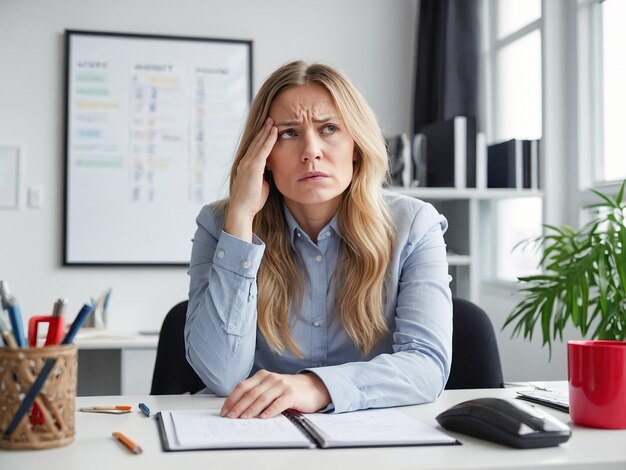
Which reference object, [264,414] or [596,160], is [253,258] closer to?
[264,414]

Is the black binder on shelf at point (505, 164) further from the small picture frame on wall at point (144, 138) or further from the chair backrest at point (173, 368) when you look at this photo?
the chair backrest at point (173, 368)

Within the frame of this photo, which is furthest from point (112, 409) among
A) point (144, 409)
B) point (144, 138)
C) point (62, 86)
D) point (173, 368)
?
point (62, 86)

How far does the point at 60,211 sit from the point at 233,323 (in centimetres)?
226

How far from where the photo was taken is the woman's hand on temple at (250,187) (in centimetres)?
146

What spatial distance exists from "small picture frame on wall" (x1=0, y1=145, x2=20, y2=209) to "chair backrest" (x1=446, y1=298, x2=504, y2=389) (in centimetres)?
238

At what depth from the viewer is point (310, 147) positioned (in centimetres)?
151

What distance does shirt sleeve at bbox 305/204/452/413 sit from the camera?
1.20 m

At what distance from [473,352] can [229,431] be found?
812 millimetres

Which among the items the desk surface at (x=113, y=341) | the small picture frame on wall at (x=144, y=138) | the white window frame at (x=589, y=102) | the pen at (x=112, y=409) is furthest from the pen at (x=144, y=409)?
the small picture frame on wall at (x=144, y=138)

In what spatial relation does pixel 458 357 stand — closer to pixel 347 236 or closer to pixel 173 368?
pixel 347 236

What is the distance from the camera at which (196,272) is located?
153 centimetres

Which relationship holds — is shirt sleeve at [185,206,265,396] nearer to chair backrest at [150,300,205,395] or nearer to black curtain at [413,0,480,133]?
chair backrest at [150,300,205,395]

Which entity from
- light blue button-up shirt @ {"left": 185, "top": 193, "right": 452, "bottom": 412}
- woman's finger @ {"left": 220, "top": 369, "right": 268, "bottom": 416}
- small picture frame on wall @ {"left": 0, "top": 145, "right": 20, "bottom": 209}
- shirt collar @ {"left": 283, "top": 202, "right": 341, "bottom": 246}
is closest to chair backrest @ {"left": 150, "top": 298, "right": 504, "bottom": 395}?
light blue button-up shirt @ {"left": 185, "top": 193, "right": 452, "bottom": 412}

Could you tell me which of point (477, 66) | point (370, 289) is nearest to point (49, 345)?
point (370, 289)
